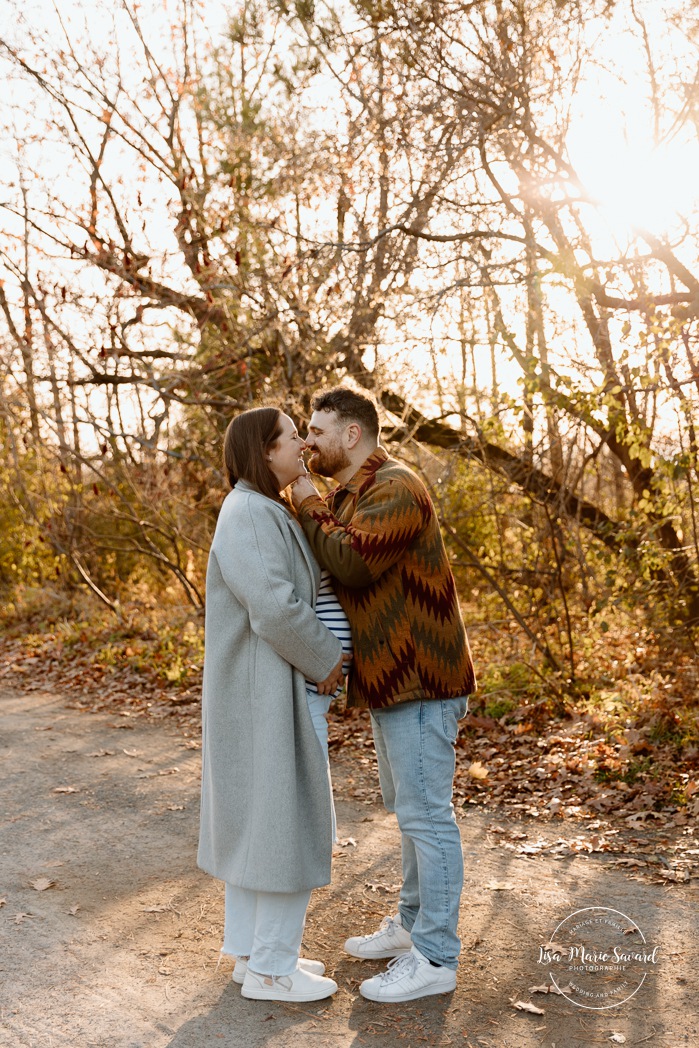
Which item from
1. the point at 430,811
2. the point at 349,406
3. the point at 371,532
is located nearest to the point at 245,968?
the point at 430,811

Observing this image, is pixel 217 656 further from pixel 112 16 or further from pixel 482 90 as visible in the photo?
pixel 112 16

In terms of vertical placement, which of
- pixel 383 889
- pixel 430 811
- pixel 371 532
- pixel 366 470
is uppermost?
pixel 366 470

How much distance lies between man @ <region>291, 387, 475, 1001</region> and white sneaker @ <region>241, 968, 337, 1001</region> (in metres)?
0.16

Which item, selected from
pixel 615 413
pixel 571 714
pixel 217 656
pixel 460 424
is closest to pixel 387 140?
pixel 460 424

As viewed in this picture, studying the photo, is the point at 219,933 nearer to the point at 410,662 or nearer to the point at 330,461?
the point at 410,662

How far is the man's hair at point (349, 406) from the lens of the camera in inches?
143

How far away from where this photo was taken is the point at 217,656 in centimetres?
A: 354

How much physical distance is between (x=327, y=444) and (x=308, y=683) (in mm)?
885

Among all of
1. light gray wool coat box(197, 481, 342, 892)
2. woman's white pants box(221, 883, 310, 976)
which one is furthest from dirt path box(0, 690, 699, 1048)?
light gray wool coat box(197, 481, 342, 892)

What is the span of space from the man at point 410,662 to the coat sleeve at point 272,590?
0.15 metres

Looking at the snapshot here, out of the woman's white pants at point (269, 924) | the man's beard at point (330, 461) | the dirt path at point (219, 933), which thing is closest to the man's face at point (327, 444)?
the man's beard at point (330, 461)

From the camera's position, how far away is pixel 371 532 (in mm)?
3338

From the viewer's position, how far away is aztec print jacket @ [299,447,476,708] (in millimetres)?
3371

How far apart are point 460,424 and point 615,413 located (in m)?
2.33
